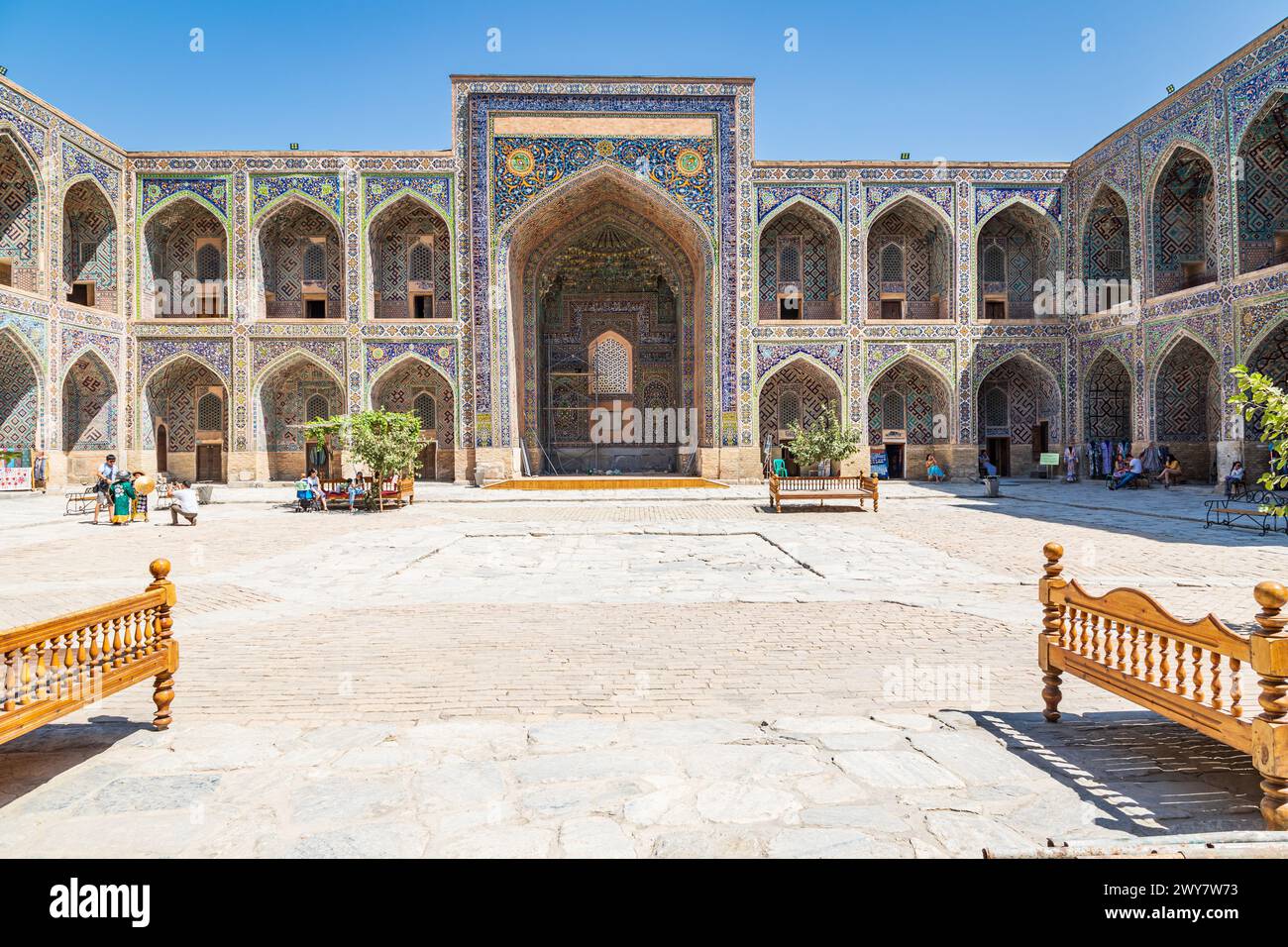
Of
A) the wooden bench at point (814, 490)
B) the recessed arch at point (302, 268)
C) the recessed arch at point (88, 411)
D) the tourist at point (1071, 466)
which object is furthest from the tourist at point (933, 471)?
the recessed arch at point (88, 411)

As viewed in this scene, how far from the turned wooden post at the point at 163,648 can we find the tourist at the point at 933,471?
68.8 ft

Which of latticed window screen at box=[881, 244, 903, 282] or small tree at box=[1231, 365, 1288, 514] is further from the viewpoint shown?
latticed window screen at box=[881, 244, 903, 282]

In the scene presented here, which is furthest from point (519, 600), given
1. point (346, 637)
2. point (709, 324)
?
point (709, 324)

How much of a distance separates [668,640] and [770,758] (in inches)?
70.2

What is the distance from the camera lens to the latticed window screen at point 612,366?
24.7 metres

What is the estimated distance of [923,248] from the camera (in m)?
22.8

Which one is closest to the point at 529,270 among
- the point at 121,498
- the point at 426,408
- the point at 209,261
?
the point at 426,408

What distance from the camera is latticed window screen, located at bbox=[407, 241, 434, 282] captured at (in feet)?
73.6

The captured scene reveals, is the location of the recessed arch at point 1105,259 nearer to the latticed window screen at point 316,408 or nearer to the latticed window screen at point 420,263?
the latticed window screen at point 420,263

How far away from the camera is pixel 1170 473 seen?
17.8m

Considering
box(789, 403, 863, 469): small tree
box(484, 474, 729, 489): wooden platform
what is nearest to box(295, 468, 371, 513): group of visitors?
box(484, 474, 729, 489): wooden platform

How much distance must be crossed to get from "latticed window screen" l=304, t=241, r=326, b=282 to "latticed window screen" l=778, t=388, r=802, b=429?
14.3 meters

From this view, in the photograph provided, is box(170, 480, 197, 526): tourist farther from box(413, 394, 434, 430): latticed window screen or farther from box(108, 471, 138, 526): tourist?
box(413, 394, 434, 430): latticed window screen

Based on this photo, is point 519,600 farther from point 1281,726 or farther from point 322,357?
point 322,357
